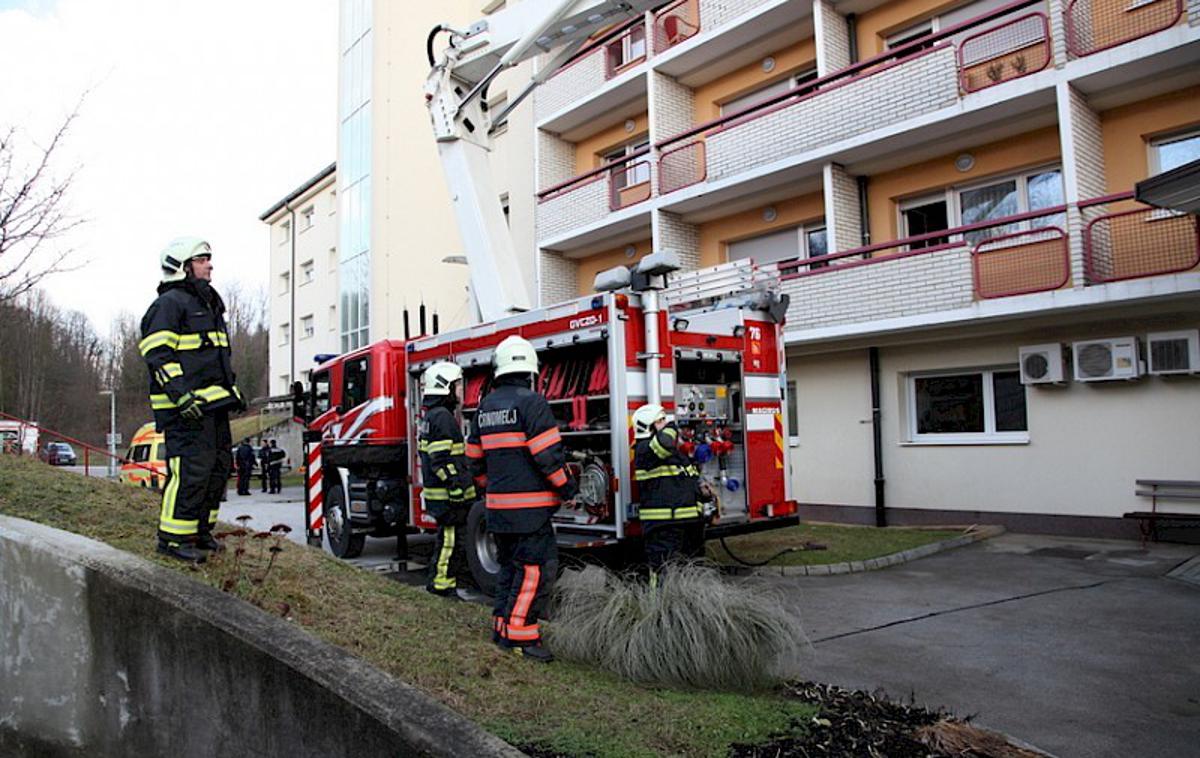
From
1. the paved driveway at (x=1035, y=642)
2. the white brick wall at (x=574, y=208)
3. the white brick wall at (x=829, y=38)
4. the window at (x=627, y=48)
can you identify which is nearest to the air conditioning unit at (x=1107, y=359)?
the paved driveway at (x=1035, y=642)

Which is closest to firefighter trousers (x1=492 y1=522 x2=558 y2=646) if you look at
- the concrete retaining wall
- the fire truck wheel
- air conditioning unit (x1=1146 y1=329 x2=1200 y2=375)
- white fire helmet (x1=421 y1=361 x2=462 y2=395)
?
the concrete retaining wall

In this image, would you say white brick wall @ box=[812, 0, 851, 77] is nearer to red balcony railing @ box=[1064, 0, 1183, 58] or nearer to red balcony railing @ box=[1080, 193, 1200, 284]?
red balcony railing @ box=[1064, 0, 1183, 58]

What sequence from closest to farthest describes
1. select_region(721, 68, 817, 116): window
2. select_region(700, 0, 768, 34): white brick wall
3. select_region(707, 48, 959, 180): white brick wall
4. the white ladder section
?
1. the white ladder section
2. select_region(707, 48, 959, 180): white brick wall
3. select_region(700, 0, 768, 34): white brick wall
4. select_region(721, 68, 817, 116): window

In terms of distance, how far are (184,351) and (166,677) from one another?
1.93m

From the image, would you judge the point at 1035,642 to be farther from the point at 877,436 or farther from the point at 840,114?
the point at 840,114

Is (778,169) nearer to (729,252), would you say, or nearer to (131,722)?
(729,252)

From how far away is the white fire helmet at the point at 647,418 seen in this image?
21.8 feet

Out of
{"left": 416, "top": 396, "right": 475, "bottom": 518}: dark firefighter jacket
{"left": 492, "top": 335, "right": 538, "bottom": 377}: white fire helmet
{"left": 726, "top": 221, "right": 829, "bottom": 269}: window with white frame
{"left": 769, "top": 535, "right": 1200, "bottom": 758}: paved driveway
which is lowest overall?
{"left": 769, "top": 535, "right": 1200, "bottom": 758}: paved driveway

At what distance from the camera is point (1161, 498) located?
9945 mm

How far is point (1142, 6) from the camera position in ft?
32.3

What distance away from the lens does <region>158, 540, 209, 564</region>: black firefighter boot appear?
4586mm

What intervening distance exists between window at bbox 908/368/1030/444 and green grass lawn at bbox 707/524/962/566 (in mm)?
1692

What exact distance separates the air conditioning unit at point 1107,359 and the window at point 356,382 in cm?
873

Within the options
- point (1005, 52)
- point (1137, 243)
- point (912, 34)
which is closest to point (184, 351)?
point (1137, 243)
